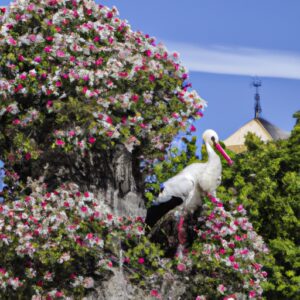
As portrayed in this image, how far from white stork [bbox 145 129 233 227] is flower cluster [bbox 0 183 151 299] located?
1626 millimetres

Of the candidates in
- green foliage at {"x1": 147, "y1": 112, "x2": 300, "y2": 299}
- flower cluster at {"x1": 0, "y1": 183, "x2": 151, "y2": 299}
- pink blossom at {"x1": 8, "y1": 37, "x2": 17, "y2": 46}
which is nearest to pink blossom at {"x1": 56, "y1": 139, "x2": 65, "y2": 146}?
flower cluster at {"x1": 0, "y1": 183, "x2": 151, "y2": 299}

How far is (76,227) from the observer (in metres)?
11.3

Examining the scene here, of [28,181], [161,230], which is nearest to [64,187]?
[28,181]

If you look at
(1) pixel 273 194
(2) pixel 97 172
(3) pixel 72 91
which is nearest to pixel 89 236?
(2) pixel 97 172

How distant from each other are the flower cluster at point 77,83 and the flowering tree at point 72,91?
1 centimetres

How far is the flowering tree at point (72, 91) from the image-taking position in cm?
1165

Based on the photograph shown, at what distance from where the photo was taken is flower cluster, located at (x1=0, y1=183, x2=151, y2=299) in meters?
11.3

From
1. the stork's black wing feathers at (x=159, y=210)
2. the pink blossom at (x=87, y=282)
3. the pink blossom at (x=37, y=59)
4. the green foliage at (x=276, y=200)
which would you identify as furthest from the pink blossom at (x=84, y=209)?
the green foliage at (x=276, y=200)

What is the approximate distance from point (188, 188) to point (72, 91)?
280 cm

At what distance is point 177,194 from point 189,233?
865 mm

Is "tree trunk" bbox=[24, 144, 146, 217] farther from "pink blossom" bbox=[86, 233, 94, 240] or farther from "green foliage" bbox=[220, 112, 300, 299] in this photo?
"green foliage" bbox=[220, 112, 300, 299]

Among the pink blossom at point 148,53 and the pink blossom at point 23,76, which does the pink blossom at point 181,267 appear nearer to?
the pink blossom at point 148,53

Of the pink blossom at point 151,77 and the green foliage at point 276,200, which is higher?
the pink blossom at point 151,77

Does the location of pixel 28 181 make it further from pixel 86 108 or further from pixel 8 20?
pixel 8 20
